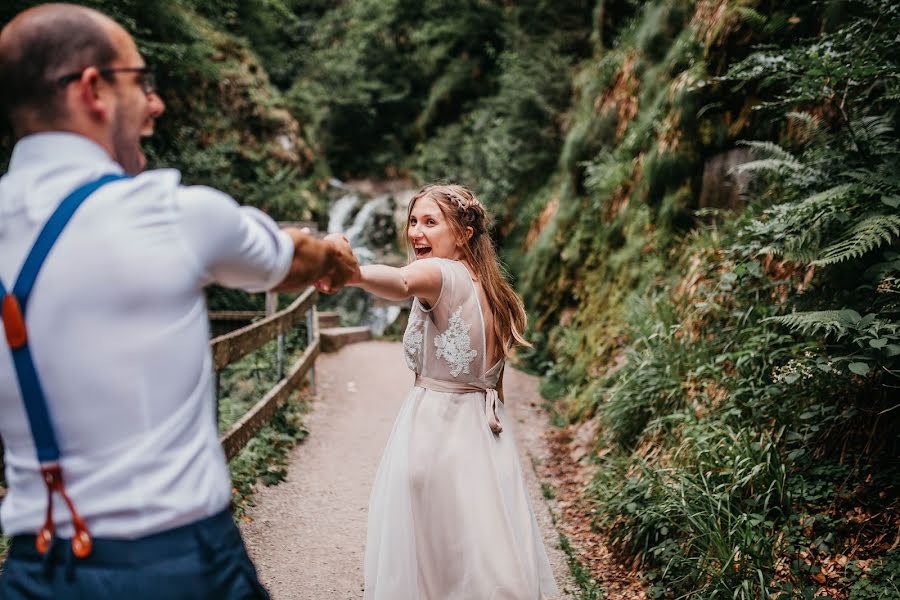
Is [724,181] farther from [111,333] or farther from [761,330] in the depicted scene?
[111,333]

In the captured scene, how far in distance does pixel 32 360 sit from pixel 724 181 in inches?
255

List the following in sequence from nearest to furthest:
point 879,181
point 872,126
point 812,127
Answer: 1. point 879,181
2. point 872,126
3. point 812,127

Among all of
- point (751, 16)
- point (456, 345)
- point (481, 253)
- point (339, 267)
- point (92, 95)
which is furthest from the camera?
point (751, 16)

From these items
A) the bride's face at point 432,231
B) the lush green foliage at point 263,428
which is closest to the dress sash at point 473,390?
the bride's face at point 432,231

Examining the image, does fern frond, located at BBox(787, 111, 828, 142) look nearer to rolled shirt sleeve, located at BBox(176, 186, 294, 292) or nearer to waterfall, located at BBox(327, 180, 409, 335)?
rolled shirt sleeve, located at BBox(176, 186, 294, 292)

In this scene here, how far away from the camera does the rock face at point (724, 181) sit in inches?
241

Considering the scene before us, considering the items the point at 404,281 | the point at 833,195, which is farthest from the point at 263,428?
the point at 833,195

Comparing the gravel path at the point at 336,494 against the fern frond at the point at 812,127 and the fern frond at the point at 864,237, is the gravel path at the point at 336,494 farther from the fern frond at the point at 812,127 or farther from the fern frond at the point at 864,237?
the fern frond at the point at 812,127

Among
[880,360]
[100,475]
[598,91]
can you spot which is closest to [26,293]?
[100,475]

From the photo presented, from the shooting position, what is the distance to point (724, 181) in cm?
643

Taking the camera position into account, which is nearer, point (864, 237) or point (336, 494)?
point (864, 237)

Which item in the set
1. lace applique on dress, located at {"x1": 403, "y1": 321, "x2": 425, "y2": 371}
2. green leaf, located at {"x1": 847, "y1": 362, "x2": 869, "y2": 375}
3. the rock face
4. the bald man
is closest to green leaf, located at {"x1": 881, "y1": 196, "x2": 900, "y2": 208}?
green leaf, located at {"x1": 847, "y1": 362, "x2": 869, "y2": 375}

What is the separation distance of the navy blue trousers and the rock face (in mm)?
5721

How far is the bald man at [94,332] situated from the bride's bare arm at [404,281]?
0.88 meters
